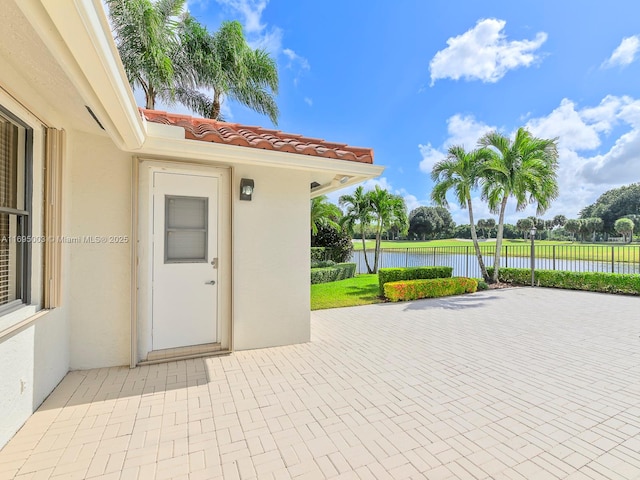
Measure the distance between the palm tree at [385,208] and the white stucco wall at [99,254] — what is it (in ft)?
50.1

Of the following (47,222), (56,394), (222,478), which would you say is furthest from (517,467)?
(47,222)

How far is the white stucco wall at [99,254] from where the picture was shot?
457 cm

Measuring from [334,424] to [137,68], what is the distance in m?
18.4

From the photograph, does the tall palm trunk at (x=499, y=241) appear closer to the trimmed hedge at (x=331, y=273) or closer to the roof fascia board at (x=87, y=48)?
the trimmed hedge at (x=331, y=273)

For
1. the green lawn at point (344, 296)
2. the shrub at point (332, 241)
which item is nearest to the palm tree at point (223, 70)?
the shrub at point (332, 241)

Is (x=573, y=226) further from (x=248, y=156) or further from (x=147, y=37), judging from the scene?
(x=248, y=156)

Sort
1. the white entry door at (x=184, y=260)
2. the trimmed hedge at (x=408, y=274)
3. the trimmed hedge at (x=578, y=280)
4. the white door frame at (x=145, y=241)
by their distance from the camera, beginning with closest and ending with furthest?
the white door frame at (x=145, y=241) < the white entry door at (x=184, y=260) < the trimmed hedge at (x=408, y=274) < the trimmed hedge at (x=578, y=280)

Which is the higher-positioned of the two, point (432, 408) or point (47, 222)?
point (47, 222)

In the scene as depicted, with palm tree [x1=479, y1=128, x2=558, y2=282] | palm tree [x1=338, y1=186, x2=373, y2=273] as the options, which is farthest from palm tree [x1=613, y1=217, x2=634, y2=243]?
palm tree [x1=338, y1=186, x2=373, y2=273]

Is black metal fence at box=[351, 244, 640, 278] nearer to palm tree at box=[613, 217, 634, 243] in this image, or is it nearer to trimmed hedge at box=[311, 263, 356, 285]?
trimmed hedge at box=[311, 263, 356, 285]

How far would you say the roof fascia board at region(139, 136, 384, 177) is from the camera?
448cm

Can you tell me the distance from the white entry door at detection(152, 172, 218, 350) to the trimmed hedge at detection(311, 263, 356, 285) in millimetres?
9732

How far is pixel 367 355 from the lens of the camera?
→ 5.40 m

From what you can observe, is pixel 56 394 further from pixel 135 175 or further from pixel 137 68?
pixel 137 68
